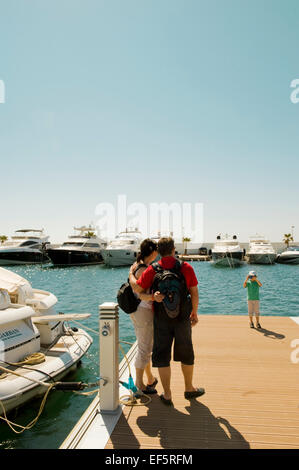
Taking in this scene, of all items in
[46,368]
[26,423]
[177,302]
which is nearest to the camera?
[177,302]

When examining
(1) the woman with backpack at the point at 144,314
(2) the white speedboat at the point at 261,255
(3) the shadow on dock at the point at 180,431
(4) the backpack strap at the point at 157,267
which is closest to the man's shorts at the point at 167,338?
(1) the woman with backpack at the point at 144,314

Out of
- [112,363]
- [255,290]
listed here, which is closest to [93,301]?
[255,290]

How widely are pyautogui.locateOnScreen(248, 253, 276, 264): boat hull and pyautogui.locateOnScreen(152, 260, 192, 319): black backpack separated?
147 ft

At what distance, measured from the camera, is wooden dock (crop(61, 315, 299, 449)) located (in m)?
3.09

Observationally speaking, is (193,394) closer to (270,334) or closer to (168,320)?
(168,320)

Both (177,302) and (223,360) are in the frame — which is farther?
(223,360)

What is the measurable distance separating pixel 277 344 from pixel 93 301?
1332 cm

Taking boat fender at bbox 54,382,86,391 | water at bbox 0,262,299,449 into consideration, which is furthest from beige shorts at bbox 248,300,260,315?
boat fender at bbox 54,382,86,391

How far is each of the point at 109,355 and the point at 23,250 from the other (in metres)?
48.7

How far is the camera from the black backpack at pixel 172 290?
331 centimetres

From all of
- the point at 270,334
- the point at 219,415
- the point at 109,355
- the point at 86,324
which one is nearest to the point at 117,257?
the point at 86,324

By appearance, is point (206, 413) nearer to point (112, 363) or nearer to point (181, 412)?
point (181, 412)

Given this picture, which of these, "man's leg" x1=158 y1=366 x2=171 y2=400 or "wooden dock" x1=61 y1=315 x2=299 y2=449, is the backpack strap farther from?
"wooden dock" x1=61 y1=315 x2=299 y2=449
